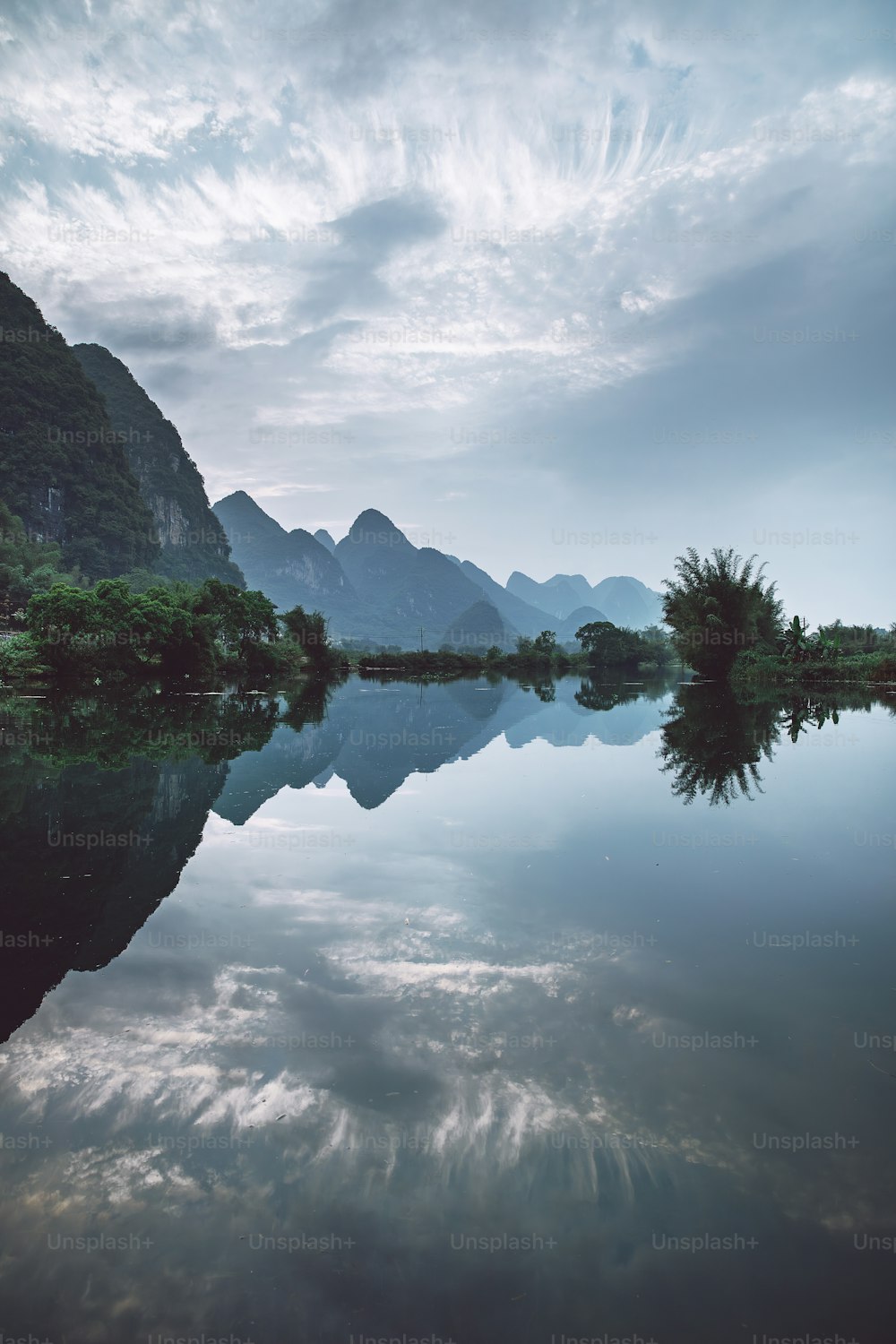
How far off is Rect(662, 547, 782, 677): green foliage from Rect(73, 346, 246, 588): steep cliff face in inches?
Result: 4164

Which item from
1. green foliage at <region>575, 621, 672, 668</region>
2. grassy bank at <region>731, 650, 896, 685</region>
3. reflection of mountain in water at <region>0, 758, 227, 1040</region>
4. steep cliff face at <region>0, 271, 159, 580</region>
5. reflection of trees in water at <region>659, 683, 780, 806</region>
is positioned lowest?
reflection of mountain in water at <region>0, 758, 227, 1040</region>

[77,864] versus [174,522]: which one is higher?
[174,522]

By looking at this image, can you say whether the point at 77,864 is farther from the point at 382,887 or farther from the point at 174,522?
the point at 174,522

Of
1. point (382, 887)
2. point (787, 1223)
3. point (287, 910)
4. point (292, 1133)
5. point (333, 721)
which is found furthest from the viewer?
point (333, 721)

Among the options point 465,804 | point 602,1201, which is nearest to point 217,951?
point 602,1201

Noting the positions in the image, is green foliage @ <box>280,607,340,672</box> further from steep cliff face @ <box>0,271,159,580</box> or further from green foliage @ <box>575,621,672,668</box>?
steep cliff face @ <box>0,271,159,580</box>

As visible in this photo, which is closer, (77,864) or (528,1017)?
(528,1017)

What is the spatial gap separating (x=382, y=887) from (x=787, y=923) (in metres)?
3.00

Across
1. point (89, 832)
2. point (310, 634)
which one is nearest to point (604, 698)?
point (89, 832)

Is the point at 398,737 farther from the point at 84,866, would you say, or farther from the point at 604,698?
the point at 604,698

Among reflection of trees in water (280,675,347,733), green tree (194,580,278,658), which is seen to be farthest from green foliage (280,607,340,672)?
reflection of trees in water (280,675,347,733)

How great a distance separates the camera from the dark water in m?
1.99

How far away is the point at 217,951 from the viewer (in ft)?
14.2

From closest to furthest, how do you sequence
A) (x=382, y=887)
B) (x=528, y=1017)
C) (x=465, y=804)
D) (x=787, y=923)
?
(x=528, y=1017) → (x=787, y=923) → (x=382, y=887) → (x=465, y=804)
